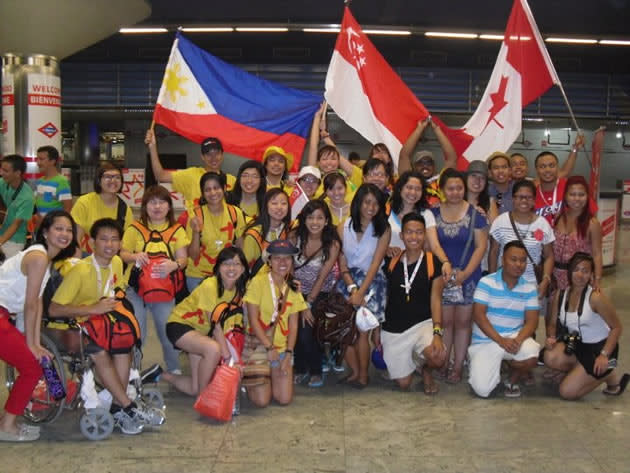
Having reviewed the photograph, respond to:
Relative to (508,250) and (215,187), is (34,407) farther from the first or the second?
(508,250)

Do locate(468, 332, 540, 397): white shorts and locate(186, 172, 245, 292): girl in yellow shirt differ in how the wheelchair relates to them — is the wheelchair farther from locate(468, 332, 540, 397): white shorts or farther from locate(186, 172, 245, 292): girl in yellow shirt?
locate(468, 332, 540, 397): white shorts

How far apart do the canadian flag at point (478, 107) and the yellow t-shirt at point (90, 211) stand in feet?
7.47

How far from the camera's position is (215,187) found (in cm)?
460

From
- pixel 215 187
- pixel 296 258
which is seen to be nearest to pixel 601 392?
pixel 296 258

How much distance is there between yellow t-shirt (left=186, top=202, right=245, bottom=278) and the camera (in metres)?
4.68

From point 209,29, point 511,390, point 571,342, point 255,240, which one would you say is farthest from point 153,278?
point 209,29

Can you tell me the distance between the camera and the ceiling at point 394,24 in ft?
37.7

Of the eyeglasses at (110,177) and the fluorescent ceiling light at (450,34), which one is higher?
the fluorescent ceiling light at (450,34)

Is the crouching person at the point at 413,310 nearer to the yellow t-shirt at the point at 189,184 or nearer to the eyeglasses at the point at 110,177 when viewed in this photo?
the yellow t-shirt at the point at 189,184

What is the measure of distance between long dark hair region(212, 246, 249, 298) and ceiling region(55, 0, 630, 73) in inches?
326

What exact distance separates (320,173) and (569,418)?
2584 millimetres

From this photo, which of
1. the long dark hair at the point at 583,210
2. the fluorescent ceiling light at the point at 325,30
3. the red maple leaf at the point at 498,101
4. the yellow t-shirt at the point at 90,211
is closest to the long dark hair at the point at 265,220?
→ the yellow t-shirt at the point at 90,211

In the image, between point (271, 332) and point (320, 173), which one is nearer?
point (271, 332)

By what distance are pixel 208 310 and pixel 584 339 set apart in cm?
265
